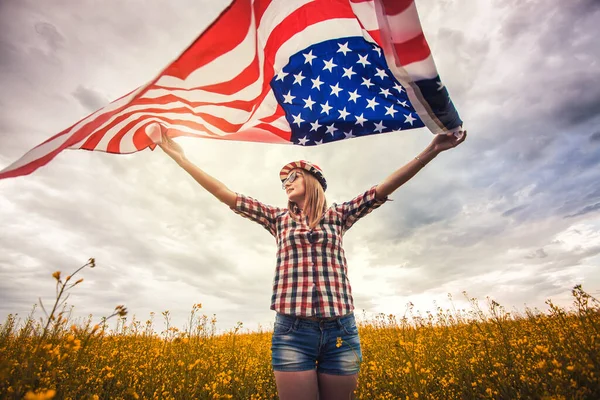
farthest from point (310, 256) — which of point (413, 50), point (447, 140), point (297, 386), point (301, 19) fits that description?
point (301, 19)

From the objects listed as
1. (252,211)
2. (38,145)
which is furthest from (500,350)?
(38,145)

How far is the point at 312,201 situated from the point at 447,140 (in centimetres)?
134

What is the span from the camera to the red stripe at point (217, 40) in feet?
8.64

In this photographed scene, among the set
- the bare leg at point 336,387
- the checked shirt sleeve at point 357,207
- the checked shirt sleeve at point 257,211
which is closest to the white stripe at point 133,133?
the checked shirt sleeve at point 257,211

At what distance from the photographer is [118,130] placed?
287cm

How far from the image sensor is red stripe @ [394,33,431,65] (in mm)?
2041

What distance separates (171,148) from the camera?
296cm

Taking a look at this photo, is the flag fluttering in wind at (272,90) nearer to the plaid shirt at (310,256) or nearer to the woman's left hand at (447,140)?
the woman's left hand at (447,140)

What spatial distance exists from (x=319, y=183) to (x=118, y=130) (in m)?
2.13

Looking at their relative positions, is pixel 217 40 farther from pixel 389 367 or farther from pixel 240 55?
pixel 389 367

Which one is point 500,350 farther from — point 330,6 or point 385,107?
point 330,6

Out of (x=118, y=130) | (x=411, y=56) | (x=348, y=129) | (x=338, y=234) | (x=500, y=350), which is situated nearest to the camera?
(x=411, y=56)

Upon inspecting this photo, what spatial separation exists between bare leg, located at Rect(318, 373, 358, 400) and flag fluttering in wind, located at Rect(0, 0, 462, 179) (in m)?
2.22

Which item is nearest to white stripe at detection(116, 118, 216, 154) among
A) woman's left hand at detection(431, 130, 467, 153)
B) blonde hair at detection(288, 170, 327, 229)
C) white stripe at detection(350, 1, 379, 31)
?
blonde hair at detection(288, 170, 327, 229)
